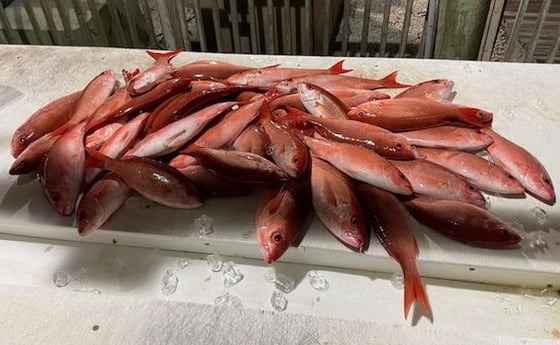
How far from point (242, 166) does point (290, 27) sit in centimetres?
184

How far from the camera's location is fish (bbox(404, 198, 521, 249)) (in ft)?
4.25

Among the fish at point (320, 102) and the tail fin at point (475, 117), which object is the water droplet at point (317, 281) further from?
the tail fin at point (475, 117)

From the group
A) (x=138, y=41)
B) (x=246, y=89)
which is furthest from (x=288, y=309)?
(x=138, y=41)

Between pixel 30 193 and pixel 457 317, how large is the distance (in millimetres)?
1294

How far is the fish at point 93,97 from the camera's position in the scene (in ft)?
5.82

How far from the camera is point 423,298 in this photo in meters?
1.26

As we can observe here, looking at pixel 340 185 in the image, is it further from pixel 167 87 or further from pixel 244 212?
pixel 167 87

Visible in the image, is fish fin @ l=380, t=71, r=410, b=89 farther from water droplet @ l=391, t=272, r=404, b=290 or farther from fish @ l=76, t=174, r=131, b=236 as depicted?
fish @ l=76, t=174, r=131, b=236

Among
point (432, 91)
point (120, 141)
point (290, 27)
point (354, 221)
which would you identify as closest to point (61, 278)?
point (120, 141)

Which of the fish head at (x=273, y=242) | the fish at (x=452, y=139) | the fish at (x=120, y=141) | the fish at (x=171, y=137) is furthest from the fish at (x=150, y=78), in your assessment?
the fish at (x=452, y=139)

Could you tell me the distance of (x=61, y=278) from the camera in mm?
1405

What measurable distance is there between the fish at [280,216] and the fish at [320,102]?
29cm

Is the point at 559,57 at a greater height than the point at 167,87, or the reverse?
the point at 167,87

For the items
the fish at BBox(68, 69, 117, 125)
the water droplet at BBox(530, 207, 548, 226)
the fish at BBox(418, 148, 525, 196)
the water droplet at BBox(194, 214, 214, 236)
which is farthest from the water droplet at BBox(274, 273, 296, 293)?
the fish at BBox(68, 69, 117, 125)
